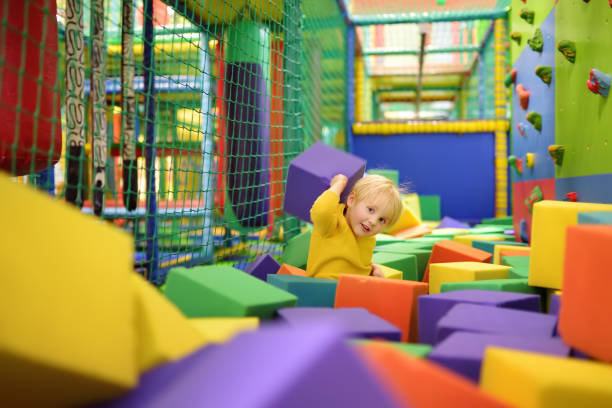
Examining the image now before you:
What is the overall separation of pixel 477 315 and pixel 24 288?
697mm

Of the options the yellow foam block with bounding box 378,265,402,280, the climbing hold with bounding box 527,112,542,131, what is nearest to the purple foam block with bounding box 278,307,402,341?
the yellow foam block with bounding box 378,265,402,280

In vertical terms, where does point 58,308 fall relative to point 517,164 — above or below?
below

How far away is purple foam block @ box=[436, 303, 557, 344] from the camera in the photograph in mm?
815

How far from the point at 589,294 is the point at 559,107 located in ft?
3.91

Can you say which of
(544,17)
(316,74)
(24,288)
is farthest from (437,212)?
(24,288)

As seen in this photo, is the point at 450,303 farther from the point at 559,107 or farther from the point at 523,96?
the point at 523,96

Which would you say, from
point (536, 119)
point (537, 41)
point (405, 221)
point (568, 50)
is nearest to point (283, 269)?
point (568, 50)

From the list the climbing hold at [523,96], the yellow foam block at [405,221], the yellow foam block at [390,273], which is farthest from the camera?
the yellow foam block at [405,221]

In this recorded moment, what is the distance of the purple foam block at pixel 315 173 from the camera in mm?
1601

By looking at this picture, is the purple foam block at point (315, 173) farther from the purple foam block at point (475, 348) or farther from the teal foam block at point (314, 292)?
the purple foam block at point (475, 348)

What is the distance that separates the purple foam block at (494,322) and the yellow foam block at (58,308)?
0.52 m

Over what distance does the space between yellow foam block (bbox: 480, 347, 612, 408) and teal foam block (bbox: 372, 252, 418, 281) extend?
109 cm

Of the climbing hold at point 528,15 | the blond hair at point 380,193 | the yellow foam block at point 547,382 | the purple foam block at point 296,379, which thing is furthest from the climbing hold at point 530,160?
the purple foam block at point 296,379

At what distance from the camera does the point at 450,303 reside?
991mm
